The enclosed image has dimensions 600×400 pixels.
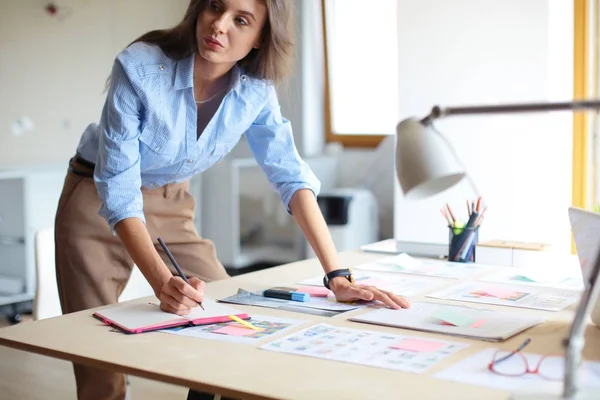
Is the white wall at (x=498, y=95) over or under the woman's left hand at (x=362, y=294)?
over

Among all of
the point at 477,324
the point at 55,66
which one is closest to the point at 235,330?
the point at 477,324

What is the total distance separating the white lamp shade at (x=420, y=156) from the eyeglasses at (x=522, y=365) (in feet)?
1.01

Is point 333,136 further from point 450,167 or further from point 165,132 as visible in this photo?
point 450,167

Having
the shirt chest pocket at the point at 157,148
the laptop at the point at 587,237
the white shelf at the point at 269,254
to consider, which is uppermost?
the shirt chest pocket at the point at 157,148

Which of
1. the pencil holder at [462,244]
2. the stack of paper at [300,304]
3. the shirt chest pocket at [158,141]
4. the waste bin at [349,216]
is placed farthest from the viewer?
the waste bin at [349,216]

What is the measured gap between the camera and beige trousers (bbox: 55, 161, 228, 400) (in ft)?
6.88

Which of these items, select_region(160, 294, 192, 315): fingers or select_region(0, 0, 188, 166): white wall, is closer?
select_region(160, 294, 192, 315): fingers

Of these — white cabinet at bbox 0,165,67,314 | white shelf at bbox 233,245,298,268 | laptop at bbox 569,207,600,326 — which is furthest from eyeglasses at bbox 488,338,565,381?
white shelf at bbox 233,245,298,268

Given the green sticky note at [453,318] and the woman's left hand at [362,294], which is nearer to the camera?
the green sticky note at [453,318]

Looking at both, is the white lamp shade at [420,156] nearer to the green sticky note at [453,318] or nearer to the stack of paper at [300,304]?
the green sticky note at [453,318]

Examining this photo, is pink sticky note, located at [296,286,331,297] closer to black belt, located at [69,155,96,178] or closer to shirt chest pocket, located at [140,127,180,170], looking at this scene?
shirt chest pocket, located at [140,127,180,170]

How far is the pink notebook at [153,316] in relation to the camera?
153 cm

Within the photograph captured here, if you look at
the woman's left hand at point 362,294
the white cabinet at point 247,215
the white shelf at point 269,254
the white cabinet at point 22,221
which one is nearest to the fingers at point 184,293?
the woman's left hand at point 362,294

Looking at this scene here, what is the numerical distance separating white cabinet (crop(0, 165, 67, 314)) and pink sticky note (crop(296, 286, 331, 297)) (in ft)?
9.15
